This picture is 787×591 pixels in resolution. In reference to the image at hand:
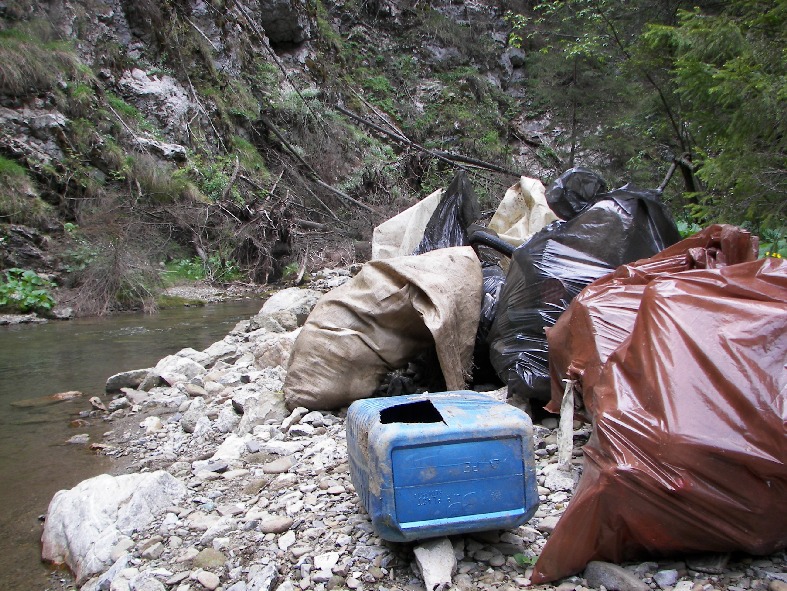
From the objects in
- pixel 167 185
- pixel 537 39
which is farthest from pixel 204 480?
pixel 537 39

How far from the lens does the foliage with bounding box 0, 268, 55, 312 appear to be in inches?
278

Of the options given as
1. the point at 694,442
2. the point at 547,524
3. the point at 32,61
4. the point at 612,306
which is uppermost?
the point at 32,61

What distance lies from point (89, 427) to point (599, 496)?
2836mm

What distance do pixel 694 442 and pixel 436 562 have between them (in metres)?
0.58

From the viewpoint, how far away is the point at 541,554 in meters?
1.27

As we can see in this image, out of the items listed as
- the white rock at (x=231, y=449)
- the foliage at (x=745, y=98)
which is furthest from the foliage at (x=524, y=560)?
the foliage at (x=745, y=98)

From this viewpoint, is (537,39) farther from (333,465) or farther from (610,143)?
(333,465)

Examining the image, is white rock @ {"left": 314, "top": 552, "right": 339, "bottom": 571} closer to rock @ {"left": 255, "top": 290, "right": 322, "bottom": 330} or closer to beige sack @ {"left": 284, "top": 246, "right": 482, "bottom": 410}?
beige sack @ {"left": 284, "top": 246, "right": 482, "bottom": 410}

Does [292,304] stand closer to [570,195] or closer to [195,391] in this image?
[195,391]

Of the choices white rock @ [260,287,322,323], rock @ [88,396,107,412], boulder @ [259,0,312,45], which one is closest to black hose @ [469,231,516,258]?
white rock @ [260,287,322,323]

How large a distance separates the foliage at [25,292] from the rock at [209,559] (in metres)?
6.69

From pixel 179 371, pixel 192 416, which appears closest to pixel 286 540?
pixel 192 416

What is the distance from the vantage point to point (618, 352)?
146cm

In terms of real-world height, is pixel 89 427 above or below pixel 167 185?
below
